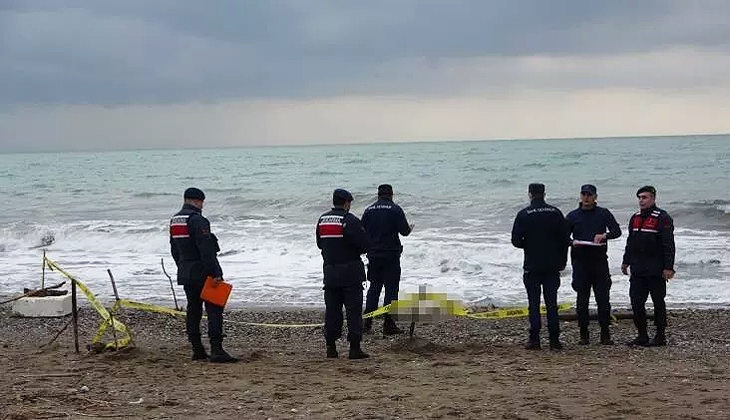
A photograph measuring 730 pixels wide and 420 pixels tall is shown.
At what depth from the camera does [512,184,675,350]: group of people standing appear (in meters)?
8.64

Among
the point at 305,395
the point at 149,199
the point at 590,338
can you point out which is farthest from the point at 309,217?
the point at 305,395

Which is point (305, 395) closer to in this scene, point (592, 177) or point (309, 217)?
point (309, 217)

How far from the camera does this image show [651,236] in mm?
8711

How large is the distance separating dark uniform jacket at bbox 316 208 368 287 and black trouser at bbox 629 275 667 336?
9.61 ft

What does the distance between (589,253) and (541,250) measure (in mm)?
682

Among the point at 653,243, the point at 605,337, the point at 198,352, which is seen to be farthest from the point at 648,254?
the point at 198,352

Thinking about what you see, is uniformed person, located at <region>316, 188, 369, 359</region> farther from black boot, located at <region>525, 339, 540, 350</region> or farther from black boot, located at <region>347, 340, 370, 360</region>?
black boot, located at <region>525, 339, 540, 350</region>

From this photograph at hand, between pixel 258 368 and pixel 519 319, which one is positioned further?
pixel 519 319

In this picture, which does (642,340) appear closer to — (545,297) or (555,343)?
(555,343)

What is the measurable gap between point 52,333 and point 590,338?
6.52m

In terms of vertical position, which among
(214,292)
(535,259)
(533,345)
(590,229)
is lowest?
(533,345)

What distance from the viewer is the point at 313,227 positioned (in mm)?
25297

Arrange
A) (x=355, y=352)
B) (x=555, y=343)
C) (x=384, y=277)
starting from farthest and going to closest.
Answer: (x=384, y=277) < (x=555, y=343) < (x=355, y=352)

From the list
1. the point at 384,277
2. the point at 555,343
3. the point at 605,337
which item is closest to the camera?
the point at 555,343
